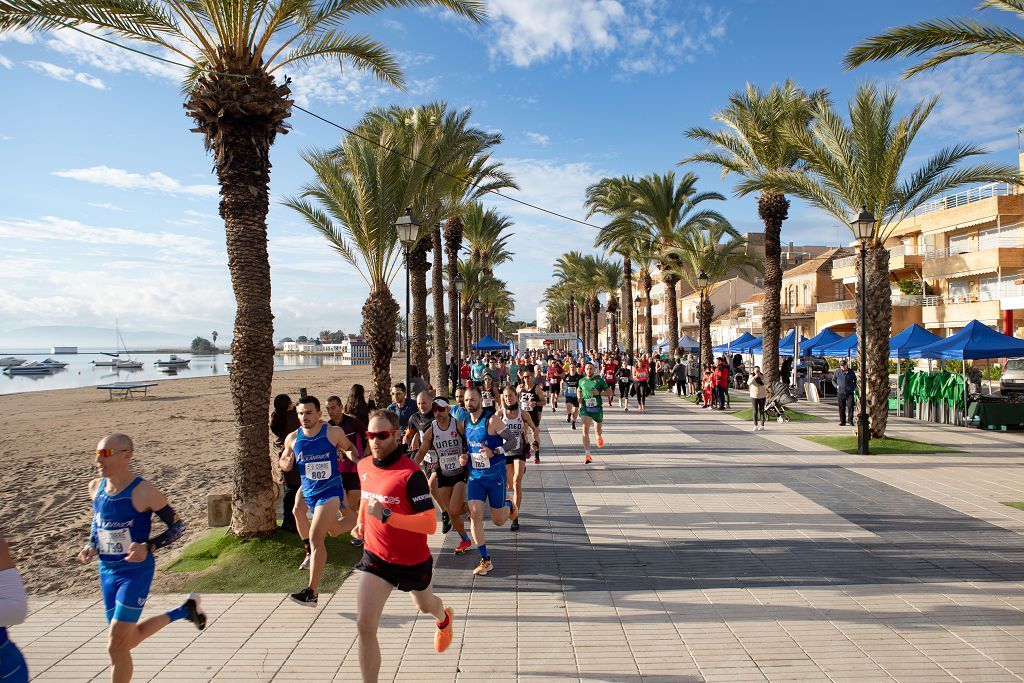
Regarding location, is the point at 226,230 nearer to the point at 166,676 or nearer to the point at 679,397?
the point at 166,676

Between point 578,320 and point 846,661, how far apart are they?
74.4 metres

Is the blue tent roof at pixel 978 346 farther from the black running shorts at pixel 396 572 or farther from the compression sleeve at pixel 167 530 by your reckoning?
the compression sleeve at pixel 167 530

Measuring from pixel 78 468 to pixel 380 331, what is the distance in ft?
23.6

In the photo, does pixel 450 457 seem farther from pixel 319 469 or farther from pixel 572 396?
pixel 572 396

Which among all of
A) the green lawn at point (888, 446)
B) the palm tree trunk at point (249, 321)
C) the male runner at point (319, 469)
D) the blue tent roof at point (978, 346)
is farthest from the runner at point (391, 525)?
the blue tent roof at point (978, 346)

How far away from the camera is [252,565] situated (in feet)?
21.0

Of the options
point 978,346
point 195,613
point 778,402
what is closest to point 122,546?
point 195,613

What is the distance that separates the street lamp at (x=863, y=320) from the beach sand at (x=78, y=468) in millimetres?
11826

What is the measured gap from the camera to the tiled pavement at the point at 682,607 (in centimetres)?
443

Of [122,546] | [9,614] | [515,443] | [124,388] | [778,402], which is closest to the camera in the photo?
[9,614]

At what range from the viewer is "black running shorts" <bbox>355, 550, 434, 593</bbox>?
4102mm

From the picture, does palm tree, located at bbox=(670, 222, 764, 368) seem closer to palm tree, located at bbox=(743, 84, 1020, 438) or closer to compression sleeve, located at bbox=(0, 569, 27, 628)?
palm tree, located at bbox=(743, 84, 1020, 438)

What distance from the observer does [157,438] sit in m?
19.0

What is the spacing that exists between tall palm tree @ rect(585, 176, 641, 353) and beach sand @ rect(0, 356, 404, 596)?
1798 centimetres
